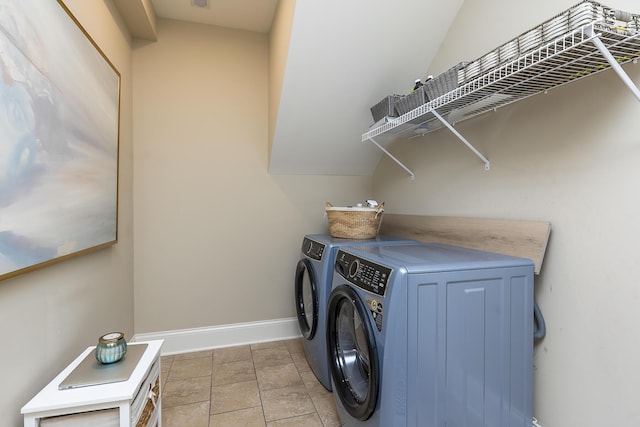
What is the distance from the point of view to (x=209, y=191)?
2547mm

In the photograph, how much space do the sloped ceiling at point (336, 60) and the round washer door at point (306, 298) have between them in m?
0.94

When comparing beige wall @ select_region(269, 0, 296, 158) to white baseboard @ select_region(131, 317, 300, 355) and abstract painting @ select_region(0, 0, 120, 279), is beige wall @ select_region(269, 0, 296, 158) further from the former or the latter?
white baseboard @ select_region(131, 317, 300, 355)

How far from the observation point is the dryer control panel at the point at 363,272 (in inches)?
46.2

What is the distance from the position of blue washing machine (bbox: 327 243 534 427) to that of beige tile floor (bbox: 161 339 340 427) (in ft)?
1.77

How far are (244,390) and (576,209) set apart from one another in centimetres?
201

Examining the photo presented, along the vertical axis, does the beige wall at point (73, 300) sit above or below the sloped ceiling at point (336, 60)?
below

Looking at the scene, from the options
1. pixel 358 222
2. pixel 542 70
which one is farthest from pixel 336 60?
pixel 542 70

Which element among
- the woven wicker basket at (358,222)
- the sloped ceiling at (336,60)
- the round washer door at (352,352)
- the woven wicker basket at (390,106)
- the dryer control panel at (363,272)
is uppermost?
the sloped ceiling at (336,60)

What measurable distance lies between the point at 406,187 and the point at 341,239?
70 centimetres

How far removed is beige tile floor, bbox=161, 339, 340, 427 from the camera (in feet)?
5.54

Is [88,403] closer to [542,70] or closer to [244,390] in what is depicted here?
[244,390]

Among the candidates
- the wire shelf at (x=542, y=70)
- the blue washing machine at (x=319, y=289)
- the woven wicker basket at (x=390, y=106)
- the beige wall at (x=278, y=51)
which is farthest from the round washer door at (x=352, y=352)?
the beige wall at (x=278, y=51)

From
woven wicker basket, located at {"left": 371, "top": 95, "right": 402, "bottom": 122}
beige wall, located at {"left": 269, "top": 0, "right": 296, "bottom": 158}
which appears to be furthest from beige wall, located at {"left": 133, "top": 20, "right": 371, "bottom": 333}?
woven wicker basket, located at {"left": 371, "top": 95, "right": 402, "bottom": 122}

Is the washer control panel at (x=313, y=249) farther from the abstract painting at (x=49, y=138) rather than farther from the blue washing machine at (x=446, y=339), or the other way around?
the abstract painting at (x=49, y=138)
